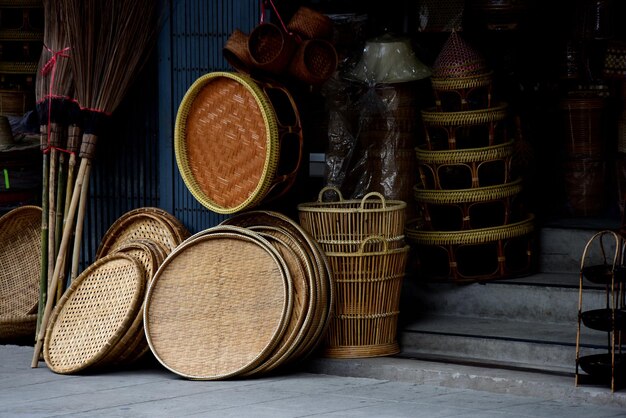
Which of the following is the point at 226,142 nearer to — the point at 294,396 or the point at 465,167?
the point at 465,167

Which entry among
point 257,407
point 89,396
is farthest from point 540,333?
point 89,396

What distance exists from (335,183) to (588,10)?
198 centimetres

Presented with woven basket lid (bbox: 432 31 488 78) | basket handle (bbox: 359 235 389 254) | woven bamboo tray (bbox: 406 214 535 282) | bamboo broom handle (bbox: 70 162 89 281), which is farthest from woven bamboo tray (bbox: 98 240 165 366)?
woven basket lid (bbox: 432 31 488 78)

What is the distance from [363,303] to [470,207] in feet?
3.25

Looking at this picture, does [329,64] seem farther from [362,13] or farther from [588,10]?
[588,10]

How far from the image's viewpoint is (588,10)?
25.6ft

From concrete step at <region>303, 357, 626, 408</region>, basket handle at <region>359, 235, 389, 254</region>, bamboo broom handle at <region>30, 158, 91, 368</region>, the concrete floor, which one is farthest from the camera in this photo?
bamboo broom handle at <region>30, 158, 91, 368</region>

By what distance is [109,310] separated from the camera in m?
6.42

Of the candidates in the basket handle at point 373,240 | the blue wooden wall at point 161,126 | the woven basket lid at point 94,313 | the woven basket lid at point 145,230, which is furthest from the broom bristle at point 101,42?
the basket handle at point 373,240

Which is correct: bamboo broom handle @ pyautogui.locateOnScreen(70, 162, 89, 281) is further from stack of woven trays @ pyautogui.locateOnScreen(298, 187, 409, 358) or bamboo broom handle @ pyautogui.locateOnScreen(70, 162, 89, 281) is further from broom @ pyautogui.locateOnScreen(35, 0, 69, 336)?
stack of woven trays @ pyautogui.locateOnScreen(298, 187, 409, 358)

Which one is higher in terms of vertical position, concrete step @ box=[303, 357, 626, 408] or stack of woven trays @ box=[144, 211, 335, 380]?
stack of woven trays @ box=[144, 211, 335, 380]

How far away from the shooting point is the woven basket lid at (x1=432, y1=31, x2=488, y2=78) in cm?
673

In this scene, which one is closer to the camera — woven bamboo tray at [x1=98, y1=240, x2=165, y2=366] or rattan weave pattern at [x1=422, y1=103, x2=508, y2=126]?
woven bamboo tray at [x1=98, y1=240, x2=165, y2=366]

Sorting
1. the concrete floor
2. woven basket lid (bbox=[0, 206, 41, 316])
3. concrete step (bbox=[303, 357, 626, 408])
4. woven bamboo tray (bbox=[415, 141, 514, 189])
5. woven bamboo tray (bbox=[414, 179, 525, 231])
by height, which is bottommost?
the concrete floor
